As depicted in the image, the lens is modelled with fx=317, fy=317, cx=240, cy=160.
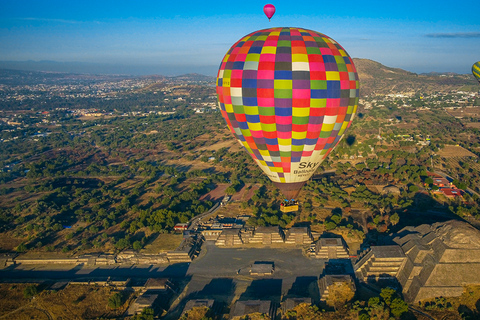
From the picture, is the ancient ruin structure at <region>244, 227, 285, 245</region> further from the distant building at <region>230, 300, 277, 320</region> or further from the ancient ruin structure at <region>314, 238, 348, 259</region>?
the distant building at <region>230, 300, 277, 320</region>

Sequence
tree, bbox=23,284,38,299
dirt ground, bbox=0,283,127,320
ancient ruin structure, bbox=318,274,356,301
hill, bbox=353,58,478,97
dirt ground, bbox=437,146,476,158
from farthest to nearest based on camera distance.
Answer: hill, bbox=353,58,478,97, dirt ground, bbox=437,146,476,158, tree, bbox=23,284,38,299, dirt ground, bbox=0,283,127,320, ancient ruin structure, bbox=318,274,356,301

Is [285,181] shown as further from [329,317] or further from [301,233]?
[329,317]

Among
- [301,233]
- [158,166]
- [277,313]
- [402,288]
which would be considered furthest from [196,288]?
[158,166]

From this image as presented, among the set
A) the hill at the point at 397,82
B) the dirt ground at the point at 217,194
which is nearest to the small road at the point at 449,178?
the dirt ground at the point at 217,194

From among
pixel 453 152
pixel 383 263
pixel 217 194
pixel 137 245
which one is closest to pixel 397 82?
pixel 453 152

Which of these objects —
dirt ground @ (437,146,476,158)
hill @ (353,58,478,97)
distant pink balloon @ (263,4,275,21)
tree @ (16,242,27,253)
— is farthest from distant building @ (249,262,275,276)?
hill @ (353,58,478,97)
